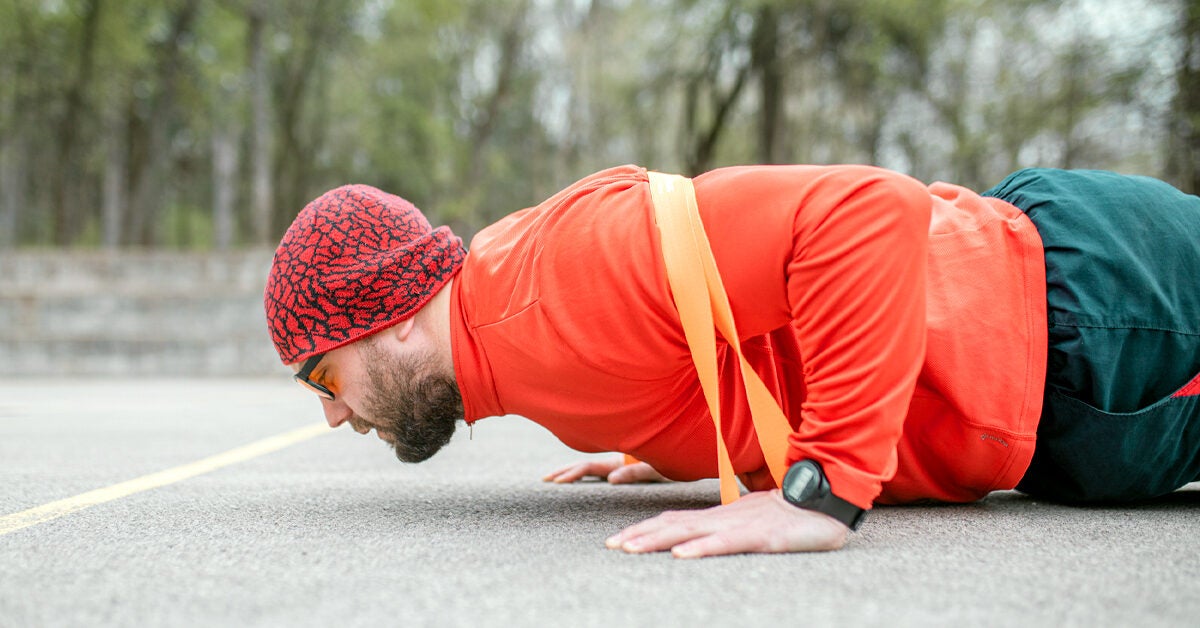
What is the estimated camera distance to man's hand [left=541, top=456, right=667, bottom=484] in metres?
2.48

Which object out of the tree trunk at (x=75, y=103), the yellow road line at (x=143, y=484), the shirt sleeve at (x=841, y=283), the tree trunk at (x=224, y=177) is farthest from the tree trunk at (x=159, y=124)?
the shirt sleeve at (x=841, y=283)

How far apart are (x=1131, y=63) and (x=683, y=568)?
8.98m

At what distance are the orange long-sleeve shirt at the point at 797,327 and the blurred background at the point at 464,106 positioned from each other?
7.27m

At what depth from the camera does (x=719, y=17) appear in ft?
42.6

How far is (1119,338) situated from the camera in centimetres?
172

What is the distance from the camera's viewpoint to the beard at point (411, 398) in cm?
186

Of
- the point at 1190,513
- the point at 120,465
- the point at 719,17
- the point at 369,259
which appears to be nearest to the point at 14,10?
the point at 719,17

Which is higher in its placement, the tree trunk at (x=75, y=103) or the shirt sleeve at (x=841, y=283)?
the tree trunk at (x=75, y=103)

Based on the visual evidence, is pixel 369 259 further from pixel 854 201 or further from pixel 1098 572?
pixel 1098 572

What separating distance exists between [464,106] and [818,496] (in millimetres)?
24697

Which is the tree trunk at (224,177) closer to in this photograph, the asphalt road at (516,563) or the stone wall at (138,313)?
the stone wall at (138,313)

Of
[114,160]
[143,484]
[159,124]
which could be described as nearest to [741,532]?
[143,484]

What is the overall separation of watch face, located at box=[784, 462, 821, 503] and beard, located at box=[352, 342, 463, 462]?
748mm

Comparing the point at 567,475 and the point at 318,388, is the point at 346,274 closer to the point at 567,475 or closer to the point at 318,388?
the point at 318,388
